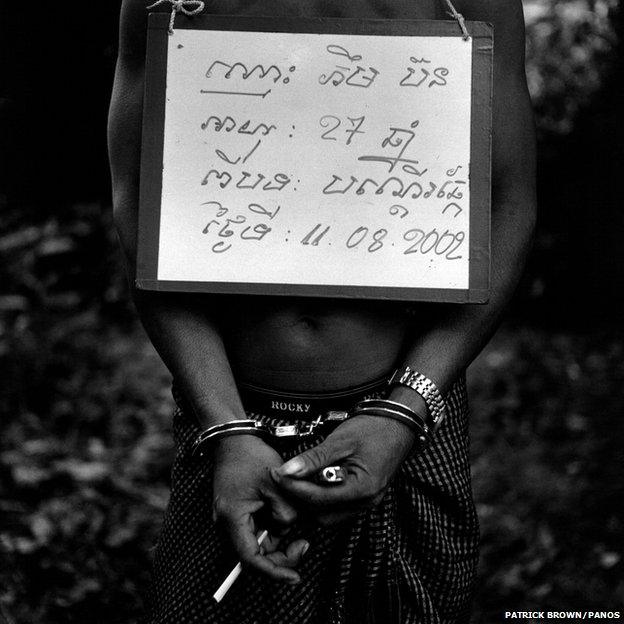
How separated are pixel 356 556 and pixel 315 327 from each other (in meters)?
0.36

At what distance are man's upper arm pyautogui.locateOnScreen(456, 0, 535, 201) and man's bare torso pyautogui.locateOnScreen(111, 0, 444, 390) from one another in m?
Answer: 0.09

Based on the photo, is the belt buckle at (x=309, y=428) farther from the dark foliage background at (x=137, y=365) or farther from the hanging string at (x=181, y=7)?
the dark foliage background at (x=137, y=365)

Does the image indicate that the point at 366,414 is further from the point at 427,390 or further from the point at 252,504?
the point at 252,504

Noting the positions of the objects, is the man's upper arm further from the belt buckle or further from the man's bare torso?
the belt buckle

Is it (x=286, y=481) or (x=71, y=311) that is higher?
(x=286, y=481)

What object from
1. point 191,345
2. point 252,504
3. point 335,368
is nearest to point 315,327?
point 335,368

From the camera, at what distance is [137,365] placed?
4031 millimetres

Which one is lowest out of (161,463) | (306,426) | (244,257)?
(161,463)

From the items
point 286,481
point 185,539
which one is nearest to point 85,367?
point 185,539

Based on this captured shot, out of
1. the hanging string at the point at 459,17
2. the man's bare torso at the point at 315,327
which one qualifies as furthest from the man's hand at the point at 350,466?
the hanging string at the point at 459,17

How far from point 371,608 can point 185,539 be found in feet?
1.04

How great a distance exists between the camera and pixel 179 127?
1301mm

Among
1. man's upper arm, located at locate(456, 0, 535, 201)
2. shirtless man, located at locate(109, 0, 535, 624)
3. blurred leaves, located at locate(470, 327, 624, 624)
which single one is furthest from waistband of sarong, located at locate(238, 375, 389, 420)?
blurred leaves, located at locate(470, 327, 624, 624)

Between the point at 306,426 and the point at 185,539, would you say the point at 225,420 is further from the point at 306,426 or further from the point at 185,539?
the point at 185,539
